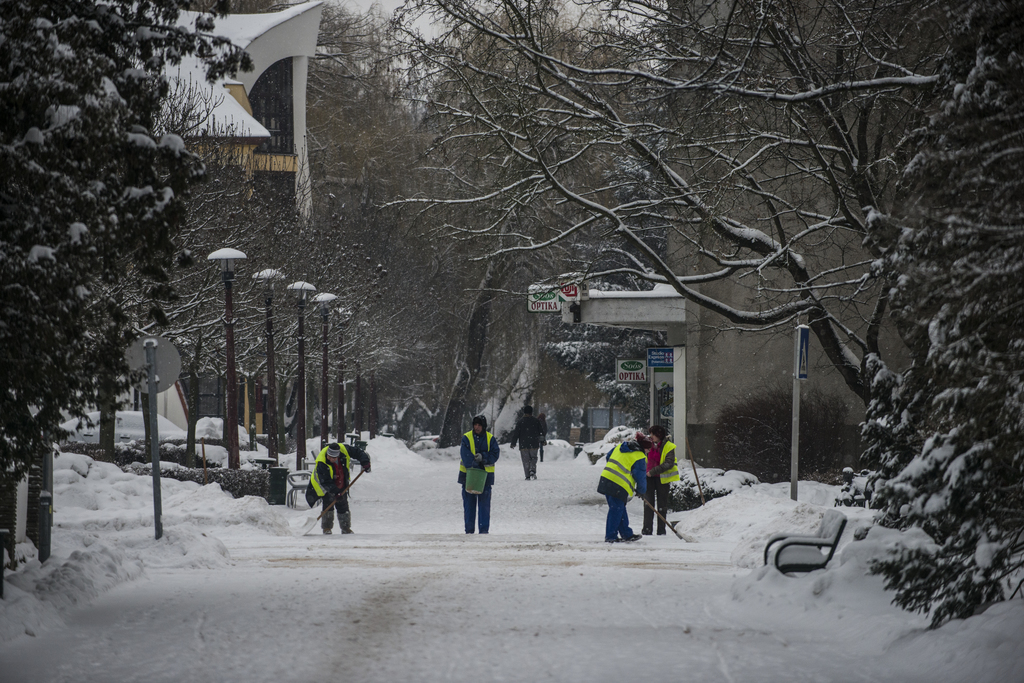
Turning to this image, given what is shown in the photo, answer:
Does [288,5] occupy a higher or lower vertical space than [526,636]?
higher

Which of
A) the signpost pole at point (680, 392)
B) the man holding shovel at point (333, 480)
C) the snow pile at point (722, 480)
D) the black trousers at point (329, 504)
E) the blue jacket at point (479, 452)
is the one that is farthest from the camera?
the signpost pole at point (680, 392)

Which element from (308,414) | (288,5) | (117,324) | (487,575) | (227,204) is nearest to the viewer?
(117,324)

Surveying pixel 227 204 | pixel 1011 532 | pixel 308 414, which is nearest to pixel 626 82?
pixel 1011 532

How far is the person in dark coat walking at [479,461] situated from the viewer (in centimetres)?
1636

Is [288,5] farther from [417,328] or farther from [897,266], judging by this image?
[897,266]

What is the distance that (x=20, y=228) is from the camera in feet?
24.7

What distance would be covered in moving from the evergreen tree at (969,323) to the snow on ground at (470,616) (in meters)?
0.34

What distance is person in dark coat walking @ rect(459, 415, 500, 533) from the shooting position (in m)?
16.4

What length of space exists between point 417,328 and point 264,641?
3900 centimetres

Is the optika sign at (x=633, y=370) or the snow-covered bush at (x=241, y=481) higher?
the optika sign at (x=633, y=370)

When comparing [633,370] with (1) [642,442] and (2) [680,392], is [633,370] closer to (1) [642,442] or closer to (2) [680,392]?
(2) [680,392]

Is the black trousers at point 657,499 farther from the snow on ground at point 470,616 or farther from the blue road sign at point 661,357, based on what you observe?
the blue road sign at point 661,357

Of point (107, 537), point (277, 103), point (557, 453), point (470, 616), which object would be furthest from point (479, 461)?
point (277, 103)

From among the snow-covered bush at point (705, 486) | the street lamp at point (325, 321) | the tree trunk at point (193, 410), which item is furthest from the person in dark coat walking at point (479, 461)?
the tree trunk at point (193, 410)
